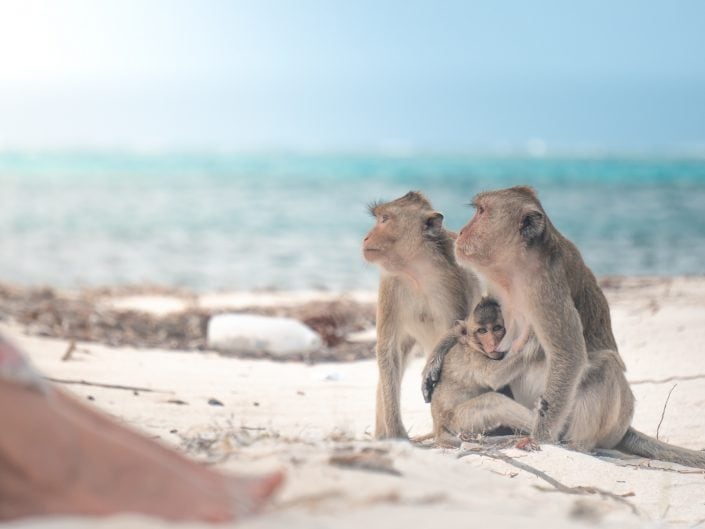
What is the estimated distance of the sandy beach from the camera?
3922mm

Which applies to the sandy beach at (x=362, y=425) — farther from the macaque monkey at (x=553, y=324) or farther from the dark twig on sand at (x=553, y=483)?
the macaque monkey at (x=553, y=324)

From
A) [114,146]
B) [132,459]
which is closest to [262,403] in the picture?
[132,459]

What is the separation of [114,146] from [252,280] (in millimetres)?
110366

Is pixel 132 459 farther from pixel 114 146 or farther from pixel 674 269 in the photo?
pixel 114 146

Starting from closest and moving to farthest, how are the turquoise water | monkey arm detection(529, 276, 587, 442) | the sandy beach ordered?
the sandy beach
monkey arm detection(529, 276, 587, 442)
the turquoise water

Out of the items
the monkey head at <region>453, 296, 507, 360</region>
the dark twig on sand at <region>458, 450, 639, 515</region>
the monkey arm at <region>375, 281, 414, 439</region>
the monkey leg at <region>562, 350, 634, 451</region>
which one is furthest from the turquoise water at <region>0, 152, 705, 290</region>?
the dark twig on sand at <region>458, 450, 639, 515</region>

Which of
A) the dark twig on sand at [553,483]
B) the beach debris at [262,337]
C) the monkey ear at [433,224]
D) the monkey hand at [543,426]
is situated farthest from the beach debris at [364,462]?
the beach debris at [262,337]

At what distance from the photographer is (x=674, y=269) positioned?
2030 cm

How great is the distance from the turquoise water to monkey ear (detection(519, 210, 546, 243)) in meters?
12.4

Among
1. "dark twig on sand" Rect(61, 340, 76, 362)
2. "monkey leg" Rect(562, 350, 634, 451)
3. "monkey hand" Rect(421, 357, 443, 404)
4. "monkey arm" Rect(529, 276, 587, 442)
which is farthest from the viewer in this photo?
"dark twig on sand" Rect(61, 340, 76, 362)

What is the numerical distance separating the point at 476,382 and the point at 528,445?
29.7 inches

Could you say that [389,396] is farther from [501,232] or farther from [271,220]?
[271,220]

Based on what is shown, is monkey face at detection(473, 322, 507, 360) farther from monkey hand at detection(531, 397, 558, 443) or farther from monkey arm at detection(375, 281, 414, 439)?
monkey arm at detection(375, 281, 414, 439)

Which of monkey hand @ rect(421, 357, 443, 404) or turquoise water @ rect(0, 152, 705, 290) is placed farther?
turquoise water @ rect(0, 152, 705, 290)
